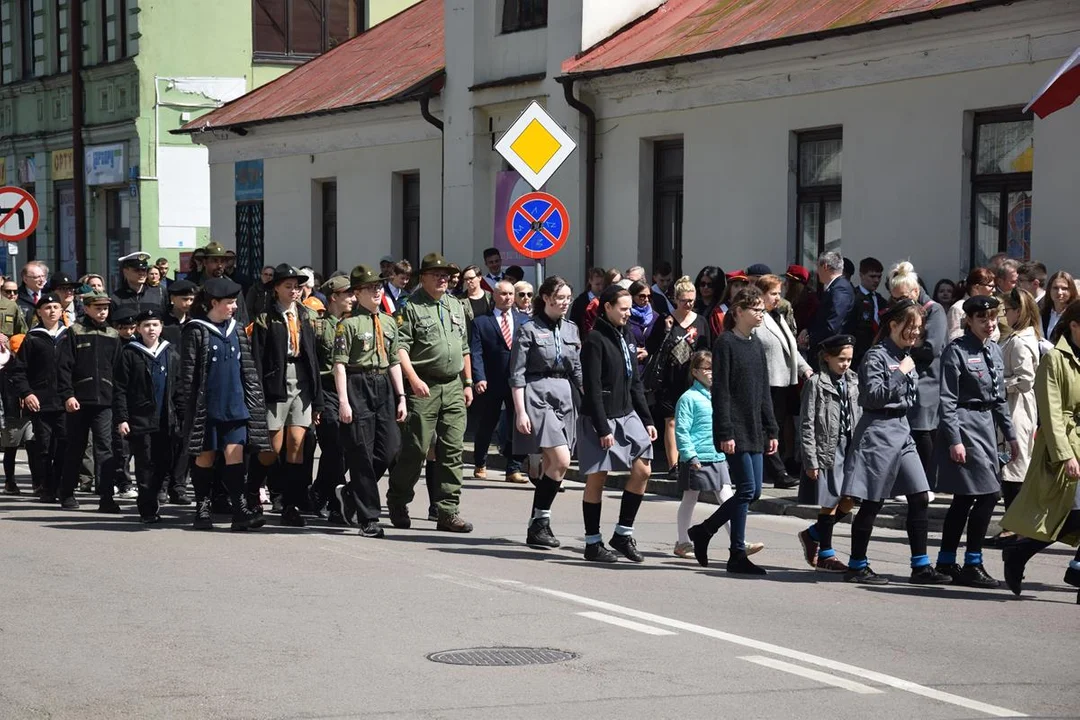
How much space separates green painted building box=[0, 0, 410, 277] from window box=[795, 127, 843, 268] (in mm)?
19834

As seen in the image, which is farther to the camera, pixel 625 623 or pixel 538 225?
pixel 538 225

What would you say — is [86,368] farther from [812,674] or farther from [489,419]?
[812,674]

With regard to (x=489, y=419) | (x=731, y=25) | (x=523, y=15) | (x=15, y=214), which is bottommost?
(x=489, y=419)

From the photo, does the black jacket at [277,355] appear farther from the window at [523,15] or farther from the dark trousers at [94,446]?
the window at [523,15]

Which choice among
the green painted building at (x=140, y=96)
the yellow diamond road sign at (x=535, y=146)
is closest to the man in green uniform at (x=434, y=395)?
the yellow diamond road sign at (x=535, y=146)

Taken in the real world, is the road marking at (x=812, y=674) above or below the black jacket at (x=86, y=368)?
below

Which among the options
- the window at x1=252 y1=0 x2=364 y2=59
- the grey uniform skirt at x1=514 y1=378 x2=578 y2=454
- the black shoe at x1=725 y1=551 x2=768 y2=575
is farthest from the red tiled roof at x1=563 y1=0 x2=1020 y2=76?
the window at x1=252 y1=0 x2=364 y2=59

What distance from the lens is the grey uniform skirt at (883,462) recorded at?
420 inches

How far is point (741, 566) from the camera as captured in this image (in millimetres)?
11133

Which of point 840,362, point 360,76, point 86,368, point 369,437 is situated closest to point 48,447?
point 86,368

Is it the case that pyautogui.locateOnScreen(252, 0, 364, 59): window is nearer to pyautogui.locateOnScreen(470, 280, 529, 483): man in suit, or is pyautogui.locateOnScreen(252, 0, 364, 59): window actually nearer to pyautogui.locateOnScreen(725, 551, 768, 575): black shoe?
pyautogui.locateOnScreen(470, 280, 529, 483): man in suit

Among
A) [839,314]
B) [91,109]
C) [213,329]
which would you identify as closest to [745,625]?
[213,329]

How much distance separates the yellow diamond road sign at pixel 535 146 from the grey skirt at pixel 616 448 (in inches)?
216

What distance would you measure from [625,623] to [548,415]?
2.97 m
